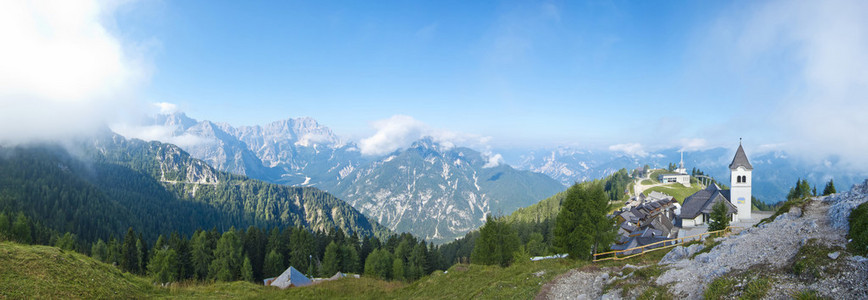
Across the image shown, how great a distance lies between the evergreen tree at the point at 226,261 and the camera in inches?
2992

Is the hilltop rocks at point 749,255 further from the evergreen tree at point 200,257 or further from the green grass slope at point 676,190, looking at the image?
the green grass slope at point 676,190

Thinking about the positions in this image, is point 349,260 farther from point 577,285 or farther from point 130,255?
point 577,285

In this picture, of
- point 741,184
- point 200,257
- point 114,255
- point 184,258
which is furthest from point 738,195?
point 114,255

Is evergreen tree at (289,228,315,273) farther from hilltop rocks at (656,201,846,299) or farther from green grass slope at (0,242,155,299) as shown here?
hilltop rocks at (656,201,846,299)

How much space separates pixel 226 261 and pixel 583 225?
240 feet

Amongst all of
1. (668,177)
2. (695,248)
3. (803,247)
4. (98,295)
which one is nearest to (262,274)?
(98,295)

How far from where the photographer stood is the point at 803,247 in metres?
15.9

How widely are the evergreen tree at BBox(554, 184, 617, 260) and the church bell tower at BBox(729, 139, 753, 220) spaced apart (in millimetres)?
45251

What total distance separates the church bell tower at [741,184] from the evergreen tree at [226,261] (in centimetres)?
10474

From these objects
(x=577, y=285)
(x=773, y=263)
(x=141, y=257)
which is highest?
(x=773, y=263)

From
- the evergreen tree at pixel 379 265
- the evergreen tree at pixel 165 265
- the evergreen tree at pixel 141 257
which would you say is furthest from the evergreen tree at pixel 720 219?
the evergreen tree at pixel 141 257

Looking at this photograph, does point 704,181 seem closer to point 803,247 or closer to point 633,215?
point 633,215

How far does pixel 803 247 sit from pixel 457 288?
20.9 m

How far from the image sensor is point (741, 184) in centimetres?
7269
